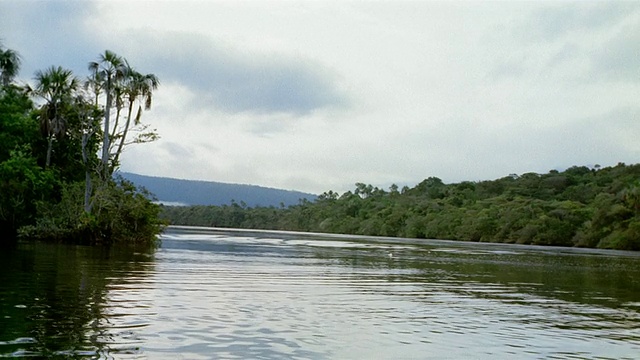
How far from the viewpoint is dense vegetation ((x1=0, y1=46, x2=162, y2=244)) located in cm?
4125

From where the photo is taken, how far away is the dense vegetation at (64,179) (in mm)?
41250

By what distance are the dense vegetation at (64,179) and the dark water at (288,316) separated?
15.7 metres

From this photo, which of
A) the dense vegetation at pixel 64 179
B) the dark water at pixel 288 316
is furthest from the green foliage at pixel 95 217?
the dark water at pixel 288 316

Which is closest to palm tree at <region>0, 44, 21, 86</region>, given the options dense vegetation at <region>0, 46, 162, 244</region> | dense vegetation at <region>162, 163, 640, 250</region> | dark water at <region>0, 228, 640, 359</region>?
dense vegetation at <region>0, 46, 162, 244</region>

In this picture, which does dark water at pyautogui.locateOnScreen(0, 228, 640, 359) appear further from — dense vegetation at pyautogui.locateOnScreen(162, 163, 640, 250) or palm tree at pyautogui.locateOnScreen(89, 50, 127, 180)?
dense vegetation at pyautogui.locateOnScreen(162, 163, 640, 250)

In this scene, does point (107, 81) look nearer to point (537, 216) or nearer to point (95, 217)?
point (95, 217)

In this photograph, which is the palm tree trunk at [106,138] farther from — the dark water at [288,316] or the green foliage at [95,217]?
the dark water at [288,316]

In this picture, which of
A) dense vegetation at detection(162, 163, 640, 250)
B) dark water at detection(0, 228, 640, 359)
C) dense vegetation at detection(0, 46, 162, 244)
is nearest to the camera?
dark water at detection(0, 228, 640, 359)

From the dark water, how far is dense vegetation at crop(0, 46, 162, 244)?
15.7 metres

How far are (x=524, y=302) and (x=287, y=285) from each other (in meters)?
7.43

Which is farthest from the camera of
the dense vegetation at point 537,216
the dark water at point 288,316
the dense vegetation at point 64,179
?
the dense vegetation at point 537,216

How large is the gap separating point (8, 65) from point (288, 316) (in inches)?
1342

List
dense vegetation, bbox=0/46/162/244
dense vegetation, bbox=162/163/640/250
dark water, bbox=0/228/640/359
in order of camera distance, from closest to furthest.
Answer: dark water, bbox=0/228/640/359 → dense vegetation, bbox=0/46/162/244 → dense vegetation, bbox=162/163/640/250

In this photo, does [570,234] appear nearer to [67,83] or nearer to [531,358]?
[67,83]
